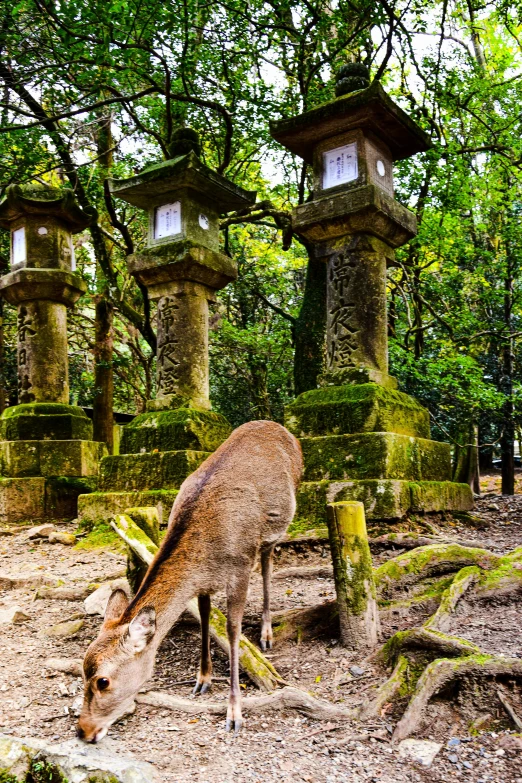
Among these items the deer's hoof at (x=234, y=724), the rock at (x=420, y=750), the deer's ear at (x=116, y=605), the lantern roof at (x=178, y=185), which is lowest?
the rock at (x=420, y=750)

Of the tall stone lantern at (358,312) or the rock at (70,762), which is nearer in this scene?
the rock at (70,762)

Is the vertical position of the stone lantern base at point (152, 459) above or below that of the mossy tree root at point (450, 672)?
above

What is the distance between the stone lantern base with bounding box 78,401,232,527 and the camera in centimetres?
724

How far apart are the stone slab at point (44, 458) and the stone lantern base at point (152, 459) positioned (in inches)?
59.5

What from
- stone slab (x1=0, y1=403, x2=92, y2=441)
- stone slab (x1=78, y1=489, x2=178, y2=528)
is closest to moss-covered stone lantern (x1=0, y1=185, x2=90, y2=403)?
stone slab (x1=0, y1=403, x2=92, y2=441)

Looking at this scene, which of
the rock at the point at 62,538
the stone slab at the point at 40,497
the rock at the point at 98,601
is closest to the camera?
the rock at the point at 98,601

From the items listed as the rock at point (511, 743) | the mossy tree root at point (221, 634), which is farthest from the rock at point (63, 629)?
the rock at point (511, 743)

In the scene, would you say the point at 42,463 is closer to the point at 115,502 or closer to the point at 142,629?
the point at 115,502

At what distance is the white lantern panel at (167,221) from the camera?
8.31 meters

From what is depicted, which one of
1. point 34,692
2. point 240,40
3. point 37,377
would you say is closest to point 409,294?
point 240,40

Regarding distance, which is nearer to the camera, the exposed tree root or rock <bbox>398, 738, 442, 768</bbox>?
rock <bbox>398, 738, 442, 768</bbox>

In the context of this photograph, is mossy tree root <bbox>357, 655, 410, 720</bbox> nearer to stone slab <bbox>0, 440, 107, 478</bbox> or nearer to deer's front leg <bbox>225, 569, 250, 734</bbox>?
deer's front leg <bbox>225, 569, 250, 734</bbox>

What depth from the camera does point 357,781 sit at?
2.67 meters

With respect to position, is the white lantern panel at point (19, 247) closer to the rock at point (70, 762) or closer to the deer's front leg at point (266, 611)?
the deer's front leg at point (266, 611)
